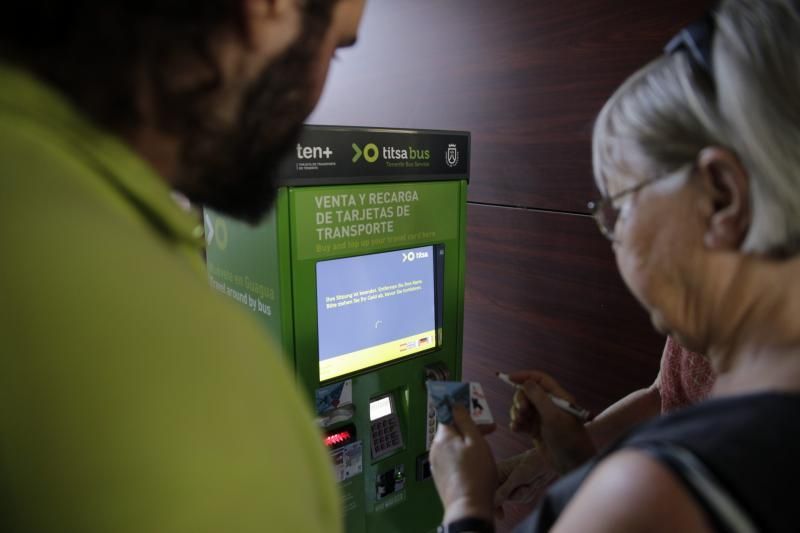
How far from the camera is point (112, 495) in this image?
1.21 feet

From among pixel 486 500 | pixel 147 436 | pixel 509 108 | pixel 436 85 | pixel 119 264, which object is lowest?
pixel 486 500

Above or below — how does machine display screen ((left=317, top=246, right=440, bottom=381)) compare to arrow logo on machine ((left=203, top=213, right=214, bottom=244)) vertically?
below

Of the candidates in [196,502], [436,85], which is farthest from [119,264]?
[436,85]

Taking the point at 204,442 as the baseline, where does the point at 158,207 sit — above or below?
above

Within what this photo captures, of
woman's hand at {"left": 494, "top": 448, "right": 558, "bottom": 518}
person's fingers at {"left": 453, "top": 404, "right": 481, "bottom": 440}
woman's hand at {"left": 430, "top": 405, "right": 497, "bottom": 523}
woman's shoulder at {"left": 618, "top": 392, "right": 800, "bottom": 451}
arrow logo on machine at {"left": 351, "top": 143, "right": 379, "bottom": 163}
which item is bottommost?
woman's hand at {"left": 494, "top": 448, "right": 558, "bottom": 518}

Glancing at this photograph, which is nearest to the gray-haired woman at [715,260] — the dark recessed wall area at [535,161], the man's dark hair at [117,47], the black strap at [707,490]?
the black strap at [707,490]

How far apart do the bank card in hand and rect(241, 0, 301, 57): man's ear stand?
101cm

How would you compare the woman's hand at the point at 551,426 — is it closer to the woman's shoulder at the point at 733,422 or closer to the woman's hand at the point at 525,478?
the woman's hand at the point at 525,478

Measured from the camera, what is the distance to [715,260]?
810 mm

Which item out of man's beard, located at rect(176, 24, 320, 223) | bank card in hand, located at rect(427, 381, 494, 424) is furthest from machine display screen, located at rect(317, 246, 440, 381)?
man's beard, located at rect(176, 24, 320, 223)

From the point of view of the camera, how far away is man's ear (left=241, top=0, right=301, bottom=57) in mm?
548

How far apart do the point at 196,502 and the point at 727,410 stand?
2.07 ft

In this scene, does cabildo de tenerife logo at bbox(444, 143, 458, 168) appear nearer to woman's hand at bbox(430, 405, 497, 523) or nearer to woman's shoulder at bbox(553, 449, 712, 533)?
woman's hand at bbox(430, 405, 497, 523)

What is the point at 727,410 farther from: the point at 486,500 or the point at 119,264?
the point at 119,264
